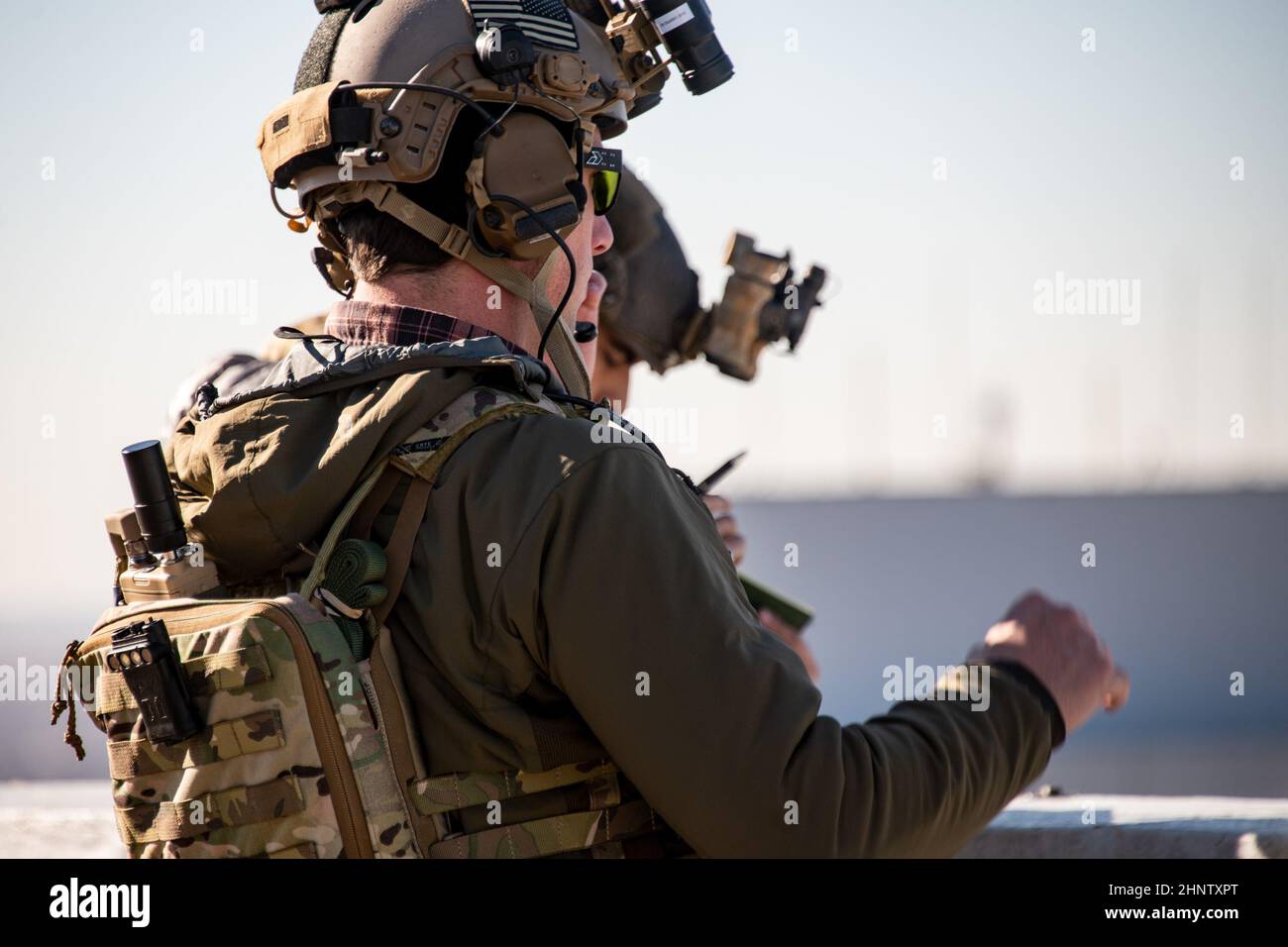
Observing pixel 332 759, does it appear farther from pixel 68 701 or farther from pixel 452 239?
A: pixel 452 239

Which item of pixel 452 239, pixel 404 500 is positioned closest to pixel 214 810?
pixel 404 500

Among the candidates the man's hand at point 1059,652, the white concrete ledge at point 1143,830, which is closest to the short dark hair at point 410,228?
the man's hand at point 1059,652

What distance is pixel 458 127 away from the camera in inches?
102

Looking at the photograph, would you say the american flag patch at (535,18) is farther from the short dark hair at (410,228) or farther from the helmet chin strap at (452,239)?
the helmet chin strap at (452,239)

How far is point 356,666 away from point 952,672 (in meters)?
0.95

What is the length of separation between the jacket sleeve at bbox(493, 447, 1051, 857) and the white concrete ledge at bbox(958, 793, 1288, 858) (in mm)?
1757

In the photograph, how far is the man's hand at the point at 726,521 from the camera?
15.6 ft

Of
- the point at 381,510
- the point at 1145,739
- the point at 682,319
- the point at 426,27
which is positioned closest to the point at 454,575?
the point at 381,510

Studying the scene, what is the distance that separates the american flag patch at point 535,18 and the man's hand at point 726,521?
214 centimetres

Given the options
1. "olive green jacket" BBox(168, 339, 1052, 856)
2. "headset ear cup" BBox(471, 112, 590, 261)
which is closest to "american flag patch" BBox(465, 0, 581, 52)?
"headset ear cup" BBox(471, 112, 590, 261)

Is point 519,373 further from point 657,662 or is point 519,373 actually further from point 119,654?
point 119,654

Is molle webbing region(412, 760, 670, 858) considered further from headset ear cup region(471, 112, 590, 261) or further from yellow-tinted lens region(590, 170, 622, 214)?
yellow-tinted lens region(590, 170, 622, 214)

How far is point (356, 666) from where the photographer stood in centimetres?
212

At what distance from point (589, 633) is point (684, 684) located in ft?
0.51
